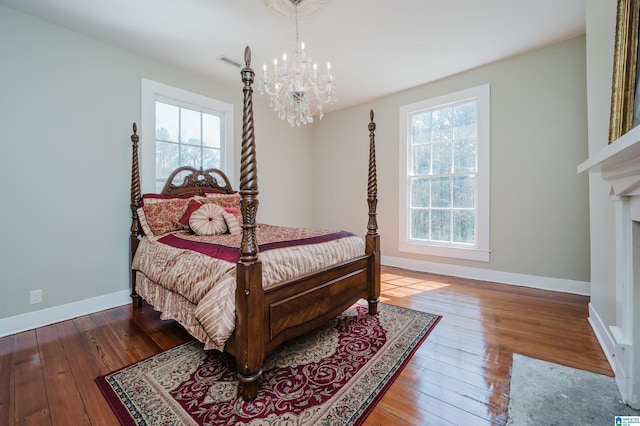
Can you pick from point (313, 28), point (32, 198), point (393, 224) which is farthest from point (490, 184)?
Result: point (32, 198)

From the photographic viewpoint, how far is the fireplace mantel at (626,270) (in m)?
1.33

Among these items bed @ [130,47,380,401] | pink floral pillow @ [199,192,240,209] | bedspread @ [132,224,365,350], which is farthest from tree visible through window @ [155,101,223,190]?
bedspread @ [132,224,365,350]

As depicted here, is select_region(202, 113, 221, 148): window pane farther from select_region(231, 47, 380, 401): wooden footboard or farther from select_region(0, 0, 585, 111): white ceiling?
select_region(231, 47, 380, 401): wooden footboard

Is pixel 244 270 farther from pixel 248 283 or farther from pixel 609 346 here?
pixel 609 346

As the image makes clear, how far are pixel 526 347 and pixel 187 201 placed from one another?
3380 millimetres

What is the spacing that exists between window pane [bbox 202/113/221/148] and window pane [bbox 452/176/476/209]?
346cm

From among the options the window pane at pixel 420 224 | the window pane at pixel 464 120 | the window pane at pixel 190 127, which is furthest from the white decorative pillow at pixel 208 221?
the window pane at pixel 464 120

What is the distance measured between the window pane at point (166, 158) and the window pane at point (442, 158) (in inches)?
142

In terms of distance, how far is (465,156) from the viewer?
3754 millimetres

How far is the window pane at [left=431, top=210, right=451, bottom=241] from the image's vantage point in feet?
12.8

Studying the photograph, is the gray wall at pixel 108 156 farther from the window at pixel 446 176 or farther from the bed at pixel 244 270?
the bed at pixel 244 270

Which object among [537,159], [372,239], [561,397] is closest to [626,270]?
[561,397]

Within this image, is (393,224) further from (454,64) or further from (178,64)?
(178,64)

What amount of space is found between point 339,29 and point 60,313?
3826 millimetres
